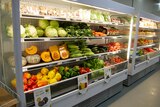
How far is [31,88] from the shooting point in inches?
80.4

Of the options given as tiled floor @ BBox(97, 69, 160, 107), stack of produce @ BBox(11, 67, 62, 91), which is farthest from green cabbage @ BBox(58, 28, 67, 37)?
tiled floor @ BBox(97, 69, 160, 107)

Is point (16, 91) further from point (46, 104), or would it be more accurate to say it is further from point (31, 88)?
point (46, 104)

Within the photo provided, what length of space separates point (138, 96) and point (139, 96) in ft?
0.09

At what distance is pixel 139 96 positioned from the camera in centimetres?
397

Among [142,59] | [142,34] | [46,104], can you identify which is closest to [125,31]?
[142,34]

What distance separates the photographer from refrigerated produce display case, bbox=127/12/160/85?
14.4 ft

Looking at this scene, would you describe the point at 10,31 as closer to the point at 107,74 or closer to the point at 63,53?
the point at 63,53

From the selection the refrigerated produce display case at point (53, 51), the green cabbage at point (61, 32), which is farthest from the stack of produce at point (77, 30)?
the green cabbage at point (61, 32)

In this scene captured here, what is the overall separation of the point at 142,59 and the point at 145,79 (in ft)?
2.34

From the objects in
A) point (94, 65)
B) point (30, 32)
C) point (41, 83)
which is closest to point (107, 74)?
point (94, 65)

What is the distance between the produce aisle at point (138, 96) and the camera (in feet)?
11.5

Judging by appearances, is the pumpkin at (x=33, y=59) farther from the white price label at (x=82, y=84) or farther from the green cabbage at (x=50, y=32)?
the white price label at (x=82, y=84)

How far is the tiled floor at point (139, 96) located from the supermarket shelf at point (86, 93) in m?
0.39

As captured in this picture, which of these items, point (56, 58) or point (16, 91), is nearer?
point (16, 91)
